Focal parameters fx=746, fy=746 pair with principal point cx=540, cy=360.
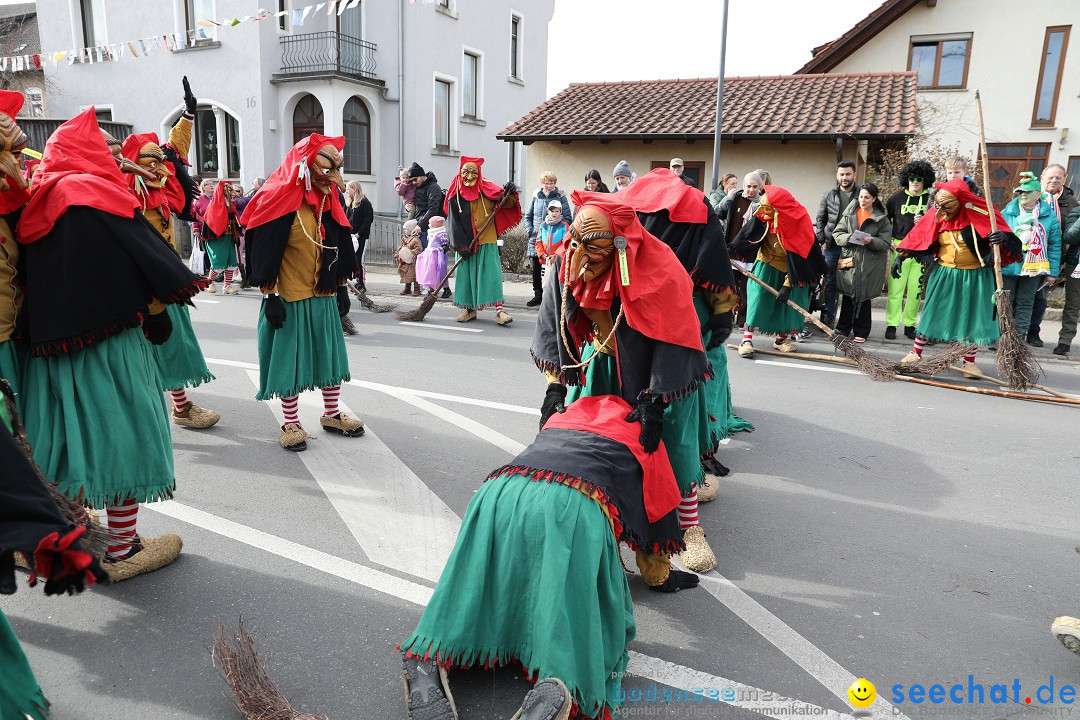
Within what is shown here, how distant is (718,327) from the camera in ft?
14.1

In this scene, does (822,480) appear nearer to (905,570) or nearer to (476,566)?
(905,570)

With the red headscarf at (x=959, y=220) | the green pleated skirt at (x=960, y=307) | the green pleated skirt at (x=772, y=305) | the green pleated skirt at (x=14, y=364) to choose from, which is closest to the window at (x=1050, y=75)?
the red headscarf at (x=959, y=220)

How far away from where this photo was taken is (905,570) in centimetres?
360

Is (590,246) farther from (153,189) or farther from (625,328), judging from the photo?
(153,189)

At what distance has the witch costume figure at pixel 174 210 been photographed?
5090mm

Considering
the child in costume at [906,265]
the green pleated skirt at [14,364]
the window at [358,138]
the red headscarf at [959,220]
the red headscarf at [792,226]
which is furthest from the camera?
the window at [358,138]

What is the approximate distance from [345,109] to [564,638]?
19.7m

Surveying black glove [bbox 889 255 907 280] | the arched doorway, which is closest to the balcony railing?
the arched doorway

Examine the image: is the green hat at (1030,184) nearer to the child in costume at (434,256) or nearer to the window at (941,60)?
the child in costume at (434,256)

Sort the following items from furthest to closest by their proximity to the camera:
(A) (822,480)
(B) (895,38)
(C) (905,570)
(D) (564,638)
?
1. (B) (895,38)
2. (A) (822,480)
3. (C) (905,570)
4. (D) (564,638)

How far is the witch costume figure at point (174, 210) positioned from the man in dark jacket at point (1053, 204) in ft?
27.4

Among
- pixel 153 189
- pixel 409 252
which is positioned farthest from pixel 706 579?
pixel 409 252

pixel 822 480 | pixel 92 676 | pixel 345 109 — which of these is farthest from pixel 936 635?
pixel 345 109

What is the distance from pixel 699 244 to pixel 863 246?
5.73 m
